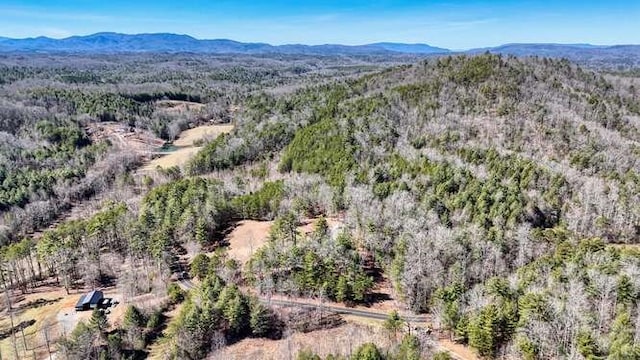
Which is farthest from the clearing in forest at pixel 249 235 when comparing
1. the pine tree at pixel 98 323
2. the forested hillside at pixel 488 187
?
the pine tree at pixel 98 323

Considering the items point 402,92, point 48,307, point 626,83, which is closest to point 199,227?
point 48,307

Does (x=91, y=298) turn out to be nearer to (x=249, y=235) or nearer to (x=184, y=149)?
(x=249, y=235)

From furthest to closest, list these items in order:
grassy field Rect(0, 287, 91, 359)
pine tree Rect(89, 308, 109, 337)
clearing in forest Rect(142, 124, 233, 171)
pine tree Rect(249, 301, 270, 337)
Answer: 1. clearing in forest Rect(142, 124, 233, 171)
2. grassy field Rect(0, 287, 91, 359)
3. pine tree Rect(249, 301, 270, 337)
4. pine tree Rect(89, 308, 109, 337)

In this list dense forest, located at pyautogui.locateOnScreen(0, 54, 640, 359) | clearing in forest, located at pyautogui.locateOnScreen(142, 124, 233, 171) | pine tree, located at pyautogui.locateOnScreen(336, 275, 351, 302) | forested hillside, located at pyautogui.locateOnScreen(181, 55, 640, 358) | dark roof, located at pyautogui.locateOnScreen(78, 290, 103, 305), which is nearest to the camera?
forested hillside, located at pyautogui.locateOnScreen(181, 55, 640, 358)

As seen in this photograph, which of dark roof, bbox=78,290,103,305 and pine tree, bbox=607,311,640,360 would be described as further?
dark roof, bbox=78,290,103,305

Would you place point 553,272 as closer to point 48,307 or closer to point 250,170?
point 48,307

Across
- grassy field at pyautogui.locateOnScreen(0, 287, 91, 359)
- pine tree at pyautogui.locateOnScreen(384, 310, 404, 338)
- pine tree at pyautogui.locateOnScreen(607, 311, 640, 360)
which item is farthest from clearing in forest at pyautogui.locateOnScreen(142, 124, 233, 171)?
pine tree at pyautogui.locateOnScreen(607, 311, 640, 360)

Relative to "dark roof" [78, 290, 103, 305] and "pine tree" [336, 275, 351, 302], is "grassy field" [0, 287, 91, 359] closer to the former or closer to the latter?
"dark roof" [78, 290, 103, 305]
